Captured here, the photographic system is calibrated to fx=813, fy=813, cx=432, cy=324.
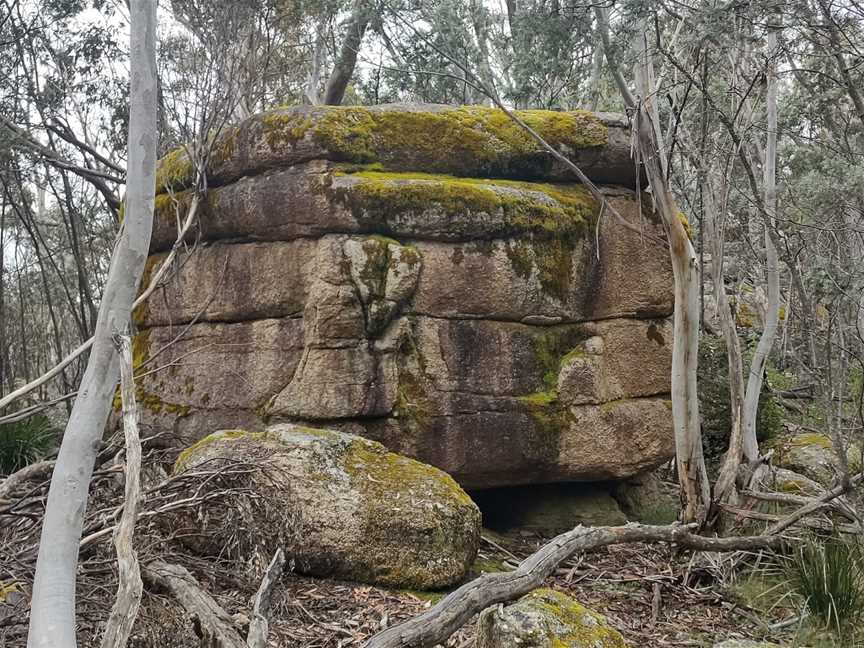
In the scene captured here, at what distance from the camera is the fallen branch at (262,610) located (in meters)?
4.18

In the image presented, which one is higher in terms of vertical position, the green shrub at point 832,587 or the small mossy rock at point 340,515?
the small mossy rock at point 340,515

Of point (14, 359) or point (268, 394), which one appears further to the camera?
point (14, 359)

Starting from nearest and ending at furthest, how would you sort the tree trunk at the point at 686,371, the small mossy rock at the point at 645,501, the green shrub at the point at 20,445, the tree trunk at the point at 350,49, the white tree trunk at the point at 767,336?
the tree trunk at the point at 686,371, the white tree trunk at the point at 767,336, the small mossy rock at the point at 645,501, the green shrub at the point at 20,445, the tree trunk at the point at 350,49

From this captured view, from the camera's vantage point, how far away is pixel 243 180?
Answer: 28.2 feet

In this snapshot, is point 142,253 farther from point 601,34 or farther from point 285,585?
point 601,34

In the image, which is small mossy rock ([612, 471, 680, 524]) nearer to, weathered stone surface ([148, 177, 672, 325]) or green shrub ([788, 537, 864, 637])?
weathered stone surface ([148, 177, 672, 325])

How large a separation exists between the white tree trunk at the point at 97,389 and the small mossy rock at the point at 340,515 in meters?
1.57

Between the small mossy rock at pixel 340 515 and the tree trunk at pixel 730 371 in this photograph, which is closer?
the small mossy rock at pixel 340 515

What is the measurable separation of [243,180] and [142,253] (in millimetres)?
4459

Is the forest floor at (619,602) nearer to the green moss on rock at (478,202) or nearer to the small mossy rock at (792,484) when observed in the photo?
the small mossy rock at (792,484)

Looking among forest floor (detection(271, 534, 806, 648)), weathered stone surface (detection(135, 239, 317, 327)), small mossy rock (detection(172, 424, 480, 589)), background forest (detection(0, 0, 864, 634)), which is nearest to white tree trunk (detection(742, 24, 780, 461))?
background forest (detection(0, 0, 864, 634))

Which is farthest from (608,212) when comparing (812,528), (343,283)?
(812,528)

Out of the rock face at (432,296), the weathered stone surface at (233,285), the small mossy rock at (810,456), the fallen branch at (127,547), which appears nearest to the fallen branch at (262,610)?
the fallen branch at (127,547)

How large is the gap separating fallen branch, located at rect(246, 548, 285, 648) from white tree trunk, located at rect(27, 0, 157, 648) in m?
0.89
